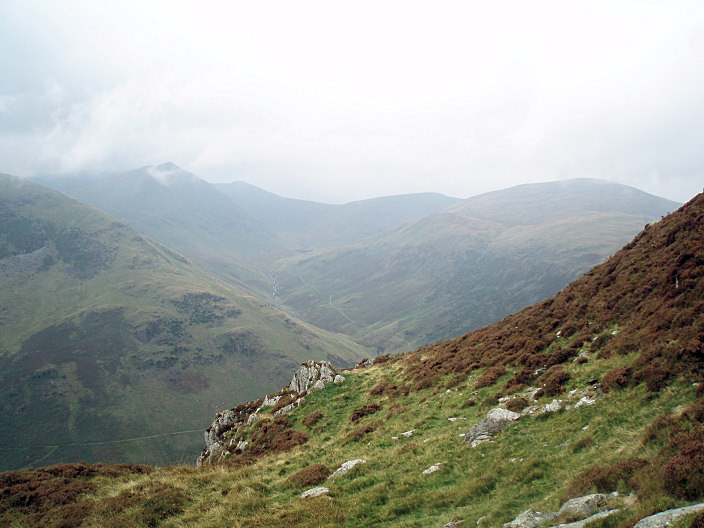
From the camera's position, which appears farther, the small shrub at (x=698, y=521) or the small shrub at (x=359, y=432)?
the small shrub at (x=359, y=432)

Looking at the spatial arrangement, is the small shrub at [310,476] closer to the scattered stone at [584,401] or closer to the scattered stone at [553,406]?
the scattered stone at [553,406]

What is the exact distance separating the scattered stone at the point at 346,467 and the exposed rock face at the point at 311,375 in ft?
64.6

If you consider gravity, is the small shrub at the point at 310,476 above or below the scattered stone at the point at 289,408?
above

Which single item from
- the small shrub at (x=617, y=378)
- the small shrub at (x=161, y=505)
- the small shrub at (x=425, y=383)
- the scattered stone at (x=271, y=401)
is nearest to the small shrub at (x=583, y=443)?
the small shrub at (x=617, y=378)

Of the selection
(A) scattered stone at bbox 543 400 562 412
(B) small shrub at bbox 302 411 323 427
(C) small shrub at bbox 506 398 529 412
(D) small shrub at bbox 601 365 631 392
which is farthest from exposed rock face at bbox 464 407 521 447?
(B) small shrub at bbox 302 411 323 427

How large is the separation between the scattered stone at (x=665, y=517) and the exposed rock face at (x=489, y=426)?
33.7 ft

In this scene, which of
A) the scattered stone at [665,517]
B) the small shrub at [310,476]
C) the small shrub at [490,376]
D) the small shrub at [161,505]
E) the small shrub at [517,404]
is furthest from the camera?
the small shrub at [490,376]

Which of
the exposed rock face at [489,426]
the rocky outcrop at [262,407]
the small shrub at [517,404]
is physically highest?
the small shrub at [517,404]

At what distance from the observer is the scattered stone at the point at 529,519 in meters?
10.4

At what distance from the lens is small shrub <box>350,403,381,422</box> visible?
30.1 meters

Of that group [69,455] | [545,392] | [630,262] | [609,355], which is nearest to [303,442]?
[545,392]

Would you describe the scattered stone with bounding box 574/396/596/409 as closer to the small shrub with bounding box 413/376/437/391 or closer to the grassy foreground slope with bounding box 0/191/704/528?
the grassy foreground slope with bounding box 0/191/704/528

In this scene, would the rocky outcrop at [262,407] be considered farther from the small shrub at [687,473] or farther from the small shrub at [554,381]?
the small shrub at [687,473]

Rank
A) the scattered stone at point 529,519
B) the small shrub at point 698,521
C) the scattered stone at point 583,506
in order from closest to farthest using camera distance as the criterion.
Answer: the small shrub at point 698,521 < the scattered stone at point 583,506 < the scattered stone at point 529,519
